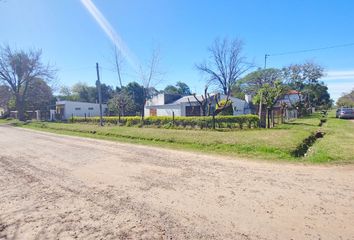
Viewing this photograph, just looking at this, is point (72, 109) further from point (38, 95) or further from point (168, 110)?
point (168, 110)

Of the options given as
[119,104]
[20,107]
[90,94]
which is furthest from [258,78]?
[20,107]

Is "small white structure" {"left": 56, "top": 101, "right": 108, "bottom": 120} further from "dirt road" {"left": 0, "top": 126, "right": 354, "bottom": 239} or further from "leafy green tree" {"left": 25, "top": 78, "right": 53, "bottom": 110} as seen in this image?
"dirt road" {"left": 0, "top": 126, "right": 354, "bottom": 239}

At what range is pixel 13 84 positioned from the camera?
39.3 meters

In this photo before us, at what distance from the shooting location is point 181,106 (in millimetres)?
28156

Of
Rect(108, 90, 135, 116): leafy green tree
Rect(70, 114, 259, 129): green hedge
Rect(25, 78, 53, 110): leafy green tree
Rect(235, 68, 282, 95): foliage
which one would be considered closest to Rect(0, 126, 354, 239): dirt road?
Rect(70, 114, 259, 129): green hedge

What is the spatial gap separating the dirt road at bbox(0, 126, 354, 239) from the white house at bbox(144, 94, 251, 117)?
21.1m

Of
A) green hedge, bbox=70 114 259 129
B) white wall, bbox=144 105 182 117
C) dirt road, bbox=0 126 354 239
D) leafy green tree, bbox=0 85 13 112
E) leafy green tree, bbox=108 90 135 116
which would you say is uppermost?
leafy green tree, bbox=0 85 13 112

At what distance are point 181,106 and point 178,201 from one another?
24426 mm

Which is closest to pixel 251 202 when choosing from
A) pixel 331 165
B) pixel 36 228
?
pixel 36 228

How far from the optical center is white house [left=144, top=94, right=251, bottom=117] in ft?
90.4

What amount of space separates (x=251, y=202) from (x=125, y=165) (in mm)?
4051

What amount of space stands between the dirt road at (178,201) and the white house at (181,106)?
2111 centimetres

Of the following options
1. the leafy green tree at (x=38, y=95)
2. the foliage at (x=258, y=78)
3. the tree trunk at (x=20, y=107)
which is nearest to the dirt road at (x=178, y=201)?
the tree trunk at (x=20, y=107)

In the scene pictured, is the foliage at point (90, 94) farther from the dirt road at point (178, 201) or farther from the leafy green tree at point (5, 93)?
the dirt road at point (178, 201)
